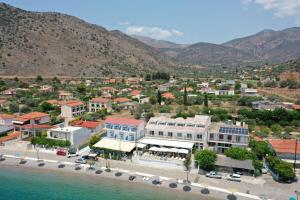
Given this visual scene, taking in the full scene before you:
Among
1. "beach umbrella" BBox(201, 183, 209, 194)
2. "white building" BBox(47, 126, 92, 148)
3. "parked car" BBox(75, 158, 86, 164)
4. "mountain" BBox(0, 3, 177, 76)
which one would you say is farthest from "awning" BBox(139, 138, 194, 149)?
"mountain" BBox(0, 3, 177, 76)

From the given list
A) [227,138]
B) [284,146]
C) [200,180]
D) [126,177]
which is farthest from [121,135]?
[284,146]

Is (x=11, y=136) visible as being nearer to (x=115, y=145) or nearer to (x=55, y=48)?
(x=115, y=145)

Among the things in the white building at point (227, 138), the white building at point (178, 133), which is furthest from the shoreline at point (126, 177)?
the white building at point (227, 138)

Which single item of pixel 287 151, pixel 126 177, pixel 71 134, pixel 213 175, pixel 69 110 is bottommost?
pixel 126 177

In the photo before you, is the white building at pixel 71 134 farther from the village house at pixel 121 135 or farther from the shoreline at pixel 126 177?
the shoreline at pixel 126 177

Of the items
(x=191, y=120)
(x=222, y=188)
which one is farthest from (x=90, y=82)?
(x=222, y=188)
